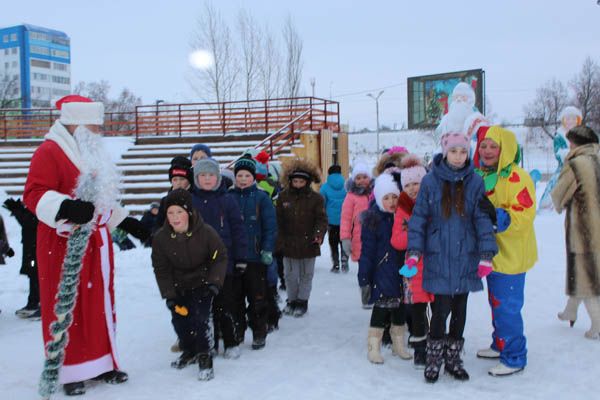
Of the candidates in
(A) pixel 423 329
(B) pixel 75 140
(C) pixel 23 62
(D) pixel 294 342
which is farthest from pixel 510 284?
(C) pixel 23 62

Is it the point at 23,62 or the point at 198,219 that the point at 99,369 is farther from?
the point at 23,62

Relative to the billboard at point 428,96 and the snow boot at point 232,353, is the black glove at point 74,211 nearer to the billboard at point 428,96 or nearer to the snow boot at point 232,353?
the snow boot at point 232,353

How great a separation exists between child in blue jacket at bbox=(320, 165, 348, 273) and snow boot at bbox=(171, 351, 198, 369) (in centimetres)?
411

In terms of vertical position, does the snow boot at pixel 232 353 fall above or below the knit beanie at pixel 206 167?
below

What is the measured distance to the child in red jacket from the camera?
409 centimetres

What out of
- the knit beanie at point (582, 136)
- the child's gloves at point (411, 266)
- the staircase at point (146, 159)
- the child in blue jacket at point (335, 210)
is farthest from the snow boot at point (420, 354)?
the staircase at point (146, 159)

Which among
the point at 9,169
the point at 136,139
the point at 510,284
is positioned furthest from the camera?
the point at 136,139

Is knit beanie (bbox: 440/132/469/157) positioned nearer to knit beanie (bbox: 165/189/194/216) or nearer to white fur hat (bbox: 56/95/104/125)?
knit beanie (bbox: 165/189/194/216)

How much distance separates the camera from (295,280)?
19.4ft

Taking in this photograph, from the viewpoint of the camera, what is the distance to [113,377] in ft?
12.9

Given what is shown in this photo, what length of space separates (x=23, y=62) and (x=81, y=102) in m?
91.2

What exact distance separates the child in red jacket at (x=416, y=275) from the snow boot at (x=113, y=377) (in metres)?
2.10

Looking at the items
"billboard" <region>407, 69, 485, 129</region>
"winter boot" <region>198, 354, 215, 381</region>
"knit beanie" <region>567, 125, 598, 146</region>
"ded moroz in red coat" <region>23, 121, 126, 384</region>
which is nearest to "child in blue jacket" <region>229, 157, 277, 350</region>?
"winter boot" <region>198, 354, 215, 381</region>

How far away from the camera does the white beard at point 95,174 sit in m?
3.72
